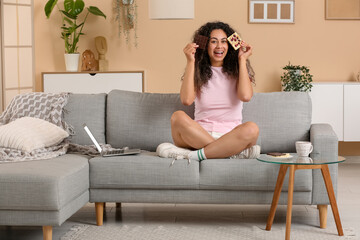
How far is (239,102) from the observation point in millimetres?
3686

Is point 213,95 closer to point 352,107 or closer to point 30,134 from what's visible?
point 30,134

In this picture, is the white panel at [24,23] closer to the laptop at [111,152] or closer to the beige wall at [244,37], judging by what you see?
the beige wall at [244,37]

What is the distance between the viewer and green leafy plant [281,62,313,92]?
17.9ft

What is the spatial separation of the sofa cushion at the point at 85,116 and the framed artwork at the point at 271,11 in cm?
244

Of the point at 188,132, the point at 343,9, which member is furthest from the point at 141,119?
the point at 343,9

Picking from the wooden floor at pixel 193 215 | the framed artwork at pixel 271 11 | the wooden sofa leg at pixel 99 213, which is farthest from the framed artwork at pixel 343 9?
the wooden sofa leg at pixel 99 213

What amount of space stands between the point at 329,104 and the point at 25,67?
3025 millimetres

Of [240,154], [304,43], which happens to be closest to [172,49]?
[304,43]

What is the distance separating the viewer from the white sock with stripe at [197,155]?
332 centimetres

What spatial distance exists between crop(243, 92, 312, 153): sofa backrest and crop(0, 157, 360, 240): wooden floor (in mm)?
405

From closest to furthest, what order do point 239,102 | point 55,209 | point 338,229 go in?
point 55,209
point 338,229
point 239,102

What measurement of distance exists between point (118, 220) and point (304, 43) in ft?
10.3

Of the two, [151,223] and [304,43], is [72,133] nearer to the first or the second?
[151,223]

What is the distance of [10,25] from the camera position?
5.97 metres
